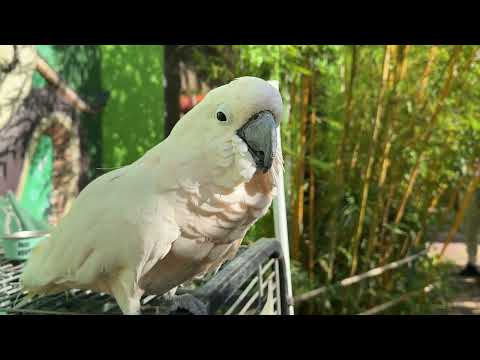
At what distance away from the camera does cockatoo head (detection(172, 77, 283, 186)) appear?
23.8 inches

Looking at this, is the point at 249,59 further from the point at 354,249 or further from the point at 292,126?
the point at 354,249

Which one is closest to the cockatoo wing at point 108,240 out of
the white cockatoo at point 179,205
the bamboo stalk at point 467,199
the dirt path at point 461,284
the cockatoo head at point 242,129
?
the white cockatoo at point 179,205

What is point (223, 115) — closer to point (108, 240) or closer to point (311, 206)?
point (108, 240)

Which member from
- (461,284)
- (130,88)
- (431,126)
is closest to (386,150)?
(431,126)

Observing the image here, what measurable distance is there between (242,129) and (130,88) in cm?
157

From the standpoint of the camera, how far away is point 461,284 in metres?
2.19

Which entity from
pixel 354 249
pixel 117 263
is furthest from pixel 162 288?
pixel 354 249

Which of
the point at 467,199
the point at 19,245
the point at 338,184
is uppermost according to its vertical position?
the point at 19,245

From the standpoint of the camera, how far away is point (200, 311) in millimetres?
616

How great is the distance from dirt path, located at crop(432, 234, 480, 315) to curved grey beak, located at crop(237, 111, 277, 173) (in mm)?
1768

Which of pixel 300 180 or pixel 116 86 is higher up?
pixel 116 86

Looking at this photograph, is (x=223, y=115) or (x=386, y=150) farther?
(x=386, y=150)

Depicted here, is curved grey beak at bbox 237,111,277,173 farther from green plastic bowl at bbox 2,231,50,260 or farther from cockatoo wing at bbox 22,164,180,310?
green plastic bowl at bbox 2,231,50,260

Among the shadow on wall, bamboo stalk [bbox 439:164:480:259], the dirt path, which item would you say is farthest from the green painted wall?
the dirt path
